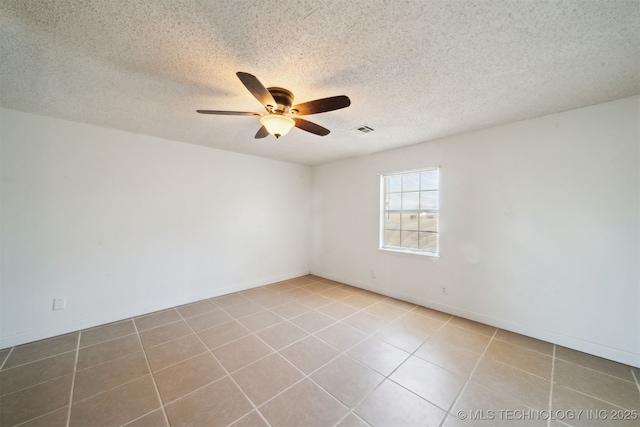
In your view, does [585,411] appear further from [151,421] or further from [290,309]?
[151,421]

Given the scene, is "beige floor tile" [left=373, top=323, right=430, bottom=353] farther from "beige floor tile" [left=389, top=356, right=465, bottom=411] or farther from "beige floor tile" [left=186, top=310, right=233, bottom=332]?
"beige floor tile" [left=186, top=310, right=233, bottom=332]

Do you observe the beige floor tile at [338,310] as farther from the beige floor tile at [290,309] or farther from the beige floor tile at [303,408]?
the beige floor tile at [303,408]

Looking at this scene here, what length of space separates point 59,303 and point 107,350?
977 mm

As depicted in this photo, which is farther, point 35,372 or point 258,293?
point 258,293

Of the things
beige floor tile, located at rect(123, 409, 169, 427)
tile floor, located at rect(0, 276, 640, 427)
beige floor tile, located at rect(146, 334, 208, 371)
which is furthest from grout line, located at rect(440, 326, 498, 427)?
beige floor tile, located at rect(146, 334, 208, 371)

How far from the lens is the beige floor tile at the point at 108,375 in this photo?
1760 millimetres

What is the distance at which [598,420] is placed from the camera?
1531 mm

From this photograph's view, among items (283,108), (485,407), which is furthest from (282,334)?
(283,108)

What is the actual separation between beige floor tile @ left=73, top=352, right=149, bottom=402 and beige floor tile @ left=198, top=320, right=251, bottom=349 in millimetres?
→ 553

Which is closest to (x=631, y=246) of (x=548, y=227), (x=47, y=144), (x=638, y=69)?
(x=548, y=227)

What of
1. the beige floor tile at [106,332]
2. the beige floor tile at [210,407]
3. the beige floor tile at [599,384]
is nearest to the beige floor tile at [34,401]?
the beige floor tile at [106,332]

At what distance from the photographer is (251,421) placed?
150 cm

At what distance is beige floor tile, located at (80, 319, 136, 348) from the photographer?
2475 millimetres

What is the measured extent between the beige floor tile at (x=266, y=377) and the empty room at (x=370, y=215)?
2 cm
